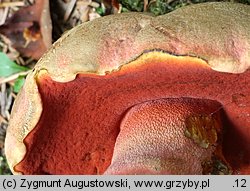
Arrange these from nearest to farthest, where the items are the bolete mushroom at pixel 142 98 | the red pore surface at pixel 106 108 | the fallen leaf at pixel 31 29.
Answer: the bolete mushroom at pixel 142 98 → the red pore surface at pixel 106 108 → the fallen leaf at pixel 31 29

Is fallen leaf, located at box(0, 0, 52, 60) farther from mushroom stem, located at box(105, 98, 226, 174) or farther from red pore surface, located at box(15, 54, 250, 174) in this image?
mushroom stem, located at box(105, 98, 226, 174)

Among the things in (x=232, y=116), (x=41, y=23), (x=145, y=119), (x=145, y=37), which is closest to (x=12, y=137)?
(x=145, y=119)

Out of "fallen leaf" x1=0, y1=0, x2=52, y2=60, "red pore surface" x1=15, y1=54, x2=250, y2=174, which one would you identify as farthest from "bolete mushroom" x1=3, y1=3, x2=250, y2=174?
"fallen leaf" x1=0, y1=0, x2=52, y2=60

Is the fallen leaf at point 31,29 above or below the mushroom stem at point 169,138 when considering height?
below

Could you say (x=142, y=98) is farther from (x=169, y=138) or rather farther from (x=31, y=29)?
(x=31, y=29)

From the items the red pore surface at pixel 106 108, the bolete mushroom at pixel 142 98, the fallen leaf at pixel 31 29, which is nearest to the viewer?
the bolete mushroom at pixel 142 98

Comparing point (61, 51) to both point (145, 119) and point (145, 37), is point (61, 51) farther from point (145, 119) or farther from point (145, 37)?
point (145, 119)

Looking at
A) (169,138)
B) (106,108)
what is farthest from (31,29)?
(169,138)

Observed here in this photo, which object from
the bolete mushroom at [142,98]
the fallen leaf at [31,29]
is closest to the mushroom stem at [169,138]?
the bolete mushroom at [142,98]

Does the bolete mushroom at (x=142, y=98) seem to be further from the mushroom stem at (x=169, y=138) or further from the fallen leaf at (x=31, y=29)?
the fallen leaf at (x=31, y=29)
